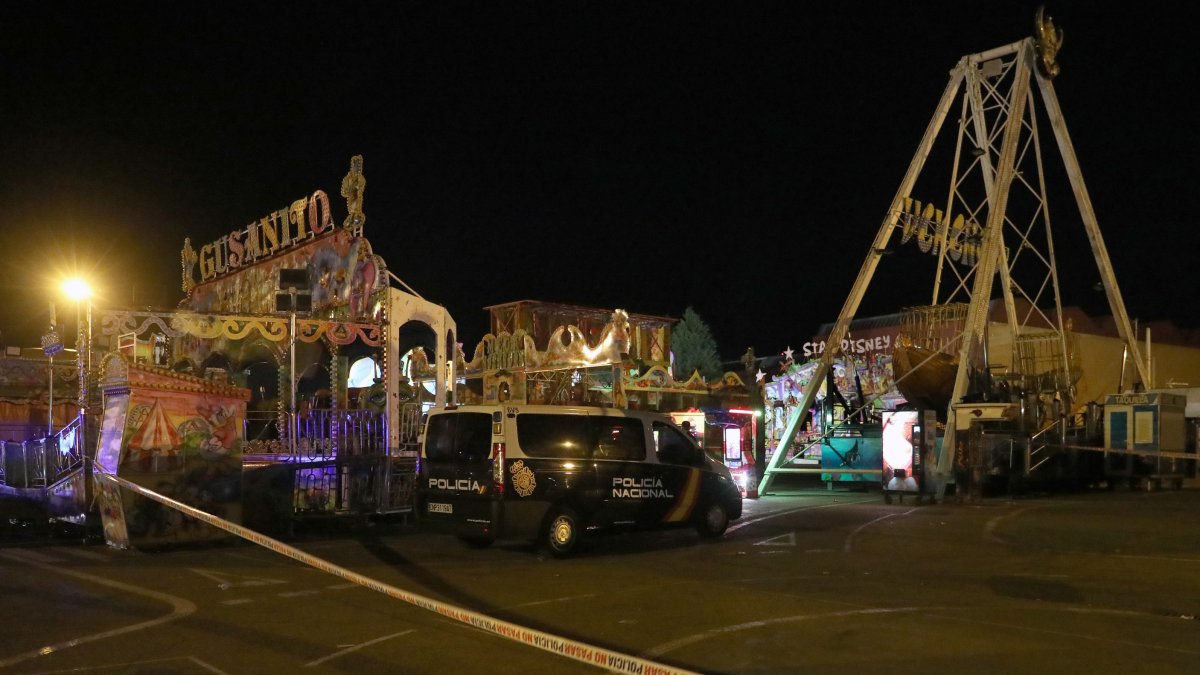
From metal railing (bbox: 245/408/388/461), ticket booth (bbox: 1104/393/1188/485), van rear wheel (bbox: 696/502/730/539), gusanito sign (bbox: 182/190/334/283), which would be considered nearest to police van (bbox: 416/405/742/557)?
van rear wheel (bbox: 696/502/730/539)

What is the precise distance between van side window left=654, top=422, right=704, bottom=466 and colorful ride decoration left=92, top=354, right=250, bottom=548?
5.86 metres

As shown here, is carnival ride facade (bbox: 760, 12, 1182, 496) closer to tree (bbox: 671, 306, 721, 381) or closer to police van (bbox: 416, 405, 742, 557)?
police van (bbox: 416, 405, 742, 557)

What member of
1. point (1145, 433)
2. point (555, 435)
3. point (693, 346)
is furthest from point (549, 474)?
point (693, 346)

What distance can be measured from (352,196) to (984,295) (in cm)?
1371

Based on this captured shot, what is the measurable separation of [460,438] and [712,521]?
3851 millimetres

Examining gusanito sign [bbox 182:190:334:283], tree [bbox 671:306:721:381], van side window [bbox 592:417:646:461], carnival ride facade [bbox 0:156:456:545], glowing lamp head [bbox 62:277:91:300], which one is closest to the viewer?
van side window [bbox 592:417:646:461]

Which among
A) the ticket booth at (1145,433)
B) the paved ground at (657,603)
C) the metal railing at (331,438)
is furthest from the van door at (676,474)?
the ticket booth at (1145,433)

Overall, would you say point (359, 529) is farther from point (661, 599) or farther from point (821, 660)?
point (821, 660)

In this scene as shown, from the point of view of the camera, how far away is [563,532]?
12.4 m

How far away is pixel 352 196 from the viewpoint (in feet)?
60.2

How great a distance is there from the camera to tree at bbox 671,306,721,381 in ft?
179

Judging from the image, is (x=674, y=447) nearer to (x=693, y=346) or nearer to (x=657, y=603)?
(x=657, y=603)

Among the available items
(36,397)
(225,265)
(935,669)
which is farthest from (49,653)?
(36,397)

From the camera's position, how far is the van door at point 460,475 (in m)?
12.2
